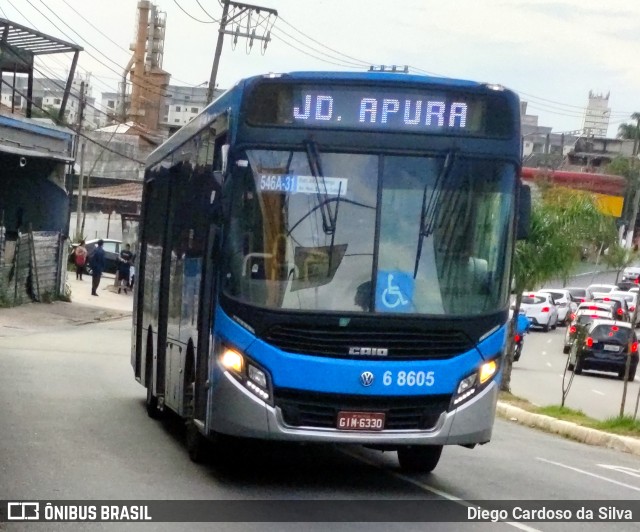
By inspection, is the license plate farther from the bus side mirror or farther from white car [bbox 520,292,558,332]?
white car [bbox 520,292,558,332]

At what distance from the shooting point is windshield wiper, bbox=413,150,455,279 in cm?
998

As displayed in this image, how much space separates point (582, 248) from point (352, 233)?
57.4ft

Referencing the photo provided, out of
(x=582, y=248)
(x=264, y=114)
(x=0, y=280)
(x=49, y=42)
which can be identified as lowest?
(x=0, y=280)

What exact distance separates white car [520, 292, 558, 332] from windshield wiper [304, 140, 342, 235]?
45397mm

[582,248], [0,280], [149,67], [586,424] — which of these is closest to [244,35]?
[0,280]

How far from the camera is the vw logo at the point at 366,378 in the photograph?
980cm

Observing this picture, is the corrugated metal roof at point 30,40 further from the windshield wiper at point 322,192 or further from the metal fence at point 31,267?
the windshield wiper at point 322,192

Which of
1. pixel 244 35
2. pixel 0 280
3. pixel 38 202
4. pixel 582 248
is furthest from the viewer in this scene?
pixel 244 35

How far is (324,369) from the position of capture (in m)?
9.76

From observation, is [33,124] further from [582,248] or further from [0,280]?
[582,248]

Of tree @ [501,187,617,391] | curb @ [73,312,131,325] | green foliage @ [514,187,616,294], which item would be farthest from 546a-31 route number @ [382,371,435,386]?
curb @ [73,312,131,325]

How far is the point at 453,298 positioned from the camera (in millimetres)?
10039

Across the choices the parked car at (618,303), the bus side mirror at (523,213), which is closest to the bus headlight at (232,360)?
the bus side mirror at (523,213)

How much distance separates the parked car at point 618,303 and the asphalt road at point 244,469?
33.4 meters
